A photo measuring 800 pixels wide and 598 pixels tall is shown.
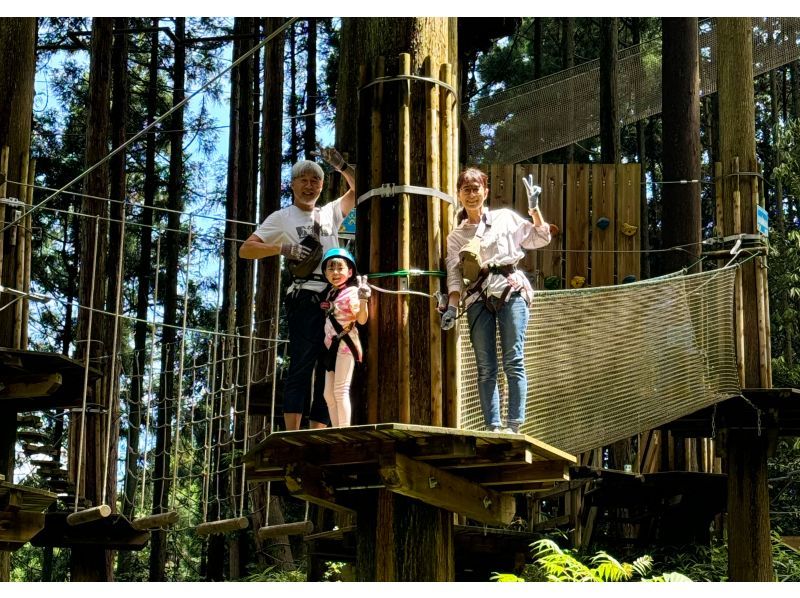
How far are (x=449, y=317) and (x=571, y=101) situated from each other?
809cm

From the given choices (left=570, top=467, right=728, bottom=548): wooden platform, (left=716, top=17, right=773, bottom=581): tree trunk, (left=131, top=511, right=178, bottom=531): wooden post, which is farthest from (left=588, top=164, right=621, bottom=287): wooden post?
(left=131, top=511, right=178, bottom=531): wooden post

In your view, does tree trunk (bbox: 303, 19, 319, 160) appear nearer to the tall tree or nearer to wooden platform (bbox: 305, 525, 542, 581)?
the tall tree

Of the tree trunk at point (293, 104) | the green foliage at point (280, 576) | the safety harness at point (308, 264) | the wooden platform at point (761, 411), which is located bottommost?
the green foliage at point (280, 576)

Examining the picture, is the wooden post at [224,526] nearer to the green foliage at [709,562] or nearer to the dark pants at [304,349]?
the dark pants at [304,349]

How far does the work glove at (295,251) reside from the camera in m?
4.68

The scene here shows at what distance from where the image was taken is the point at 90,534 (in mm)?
9141

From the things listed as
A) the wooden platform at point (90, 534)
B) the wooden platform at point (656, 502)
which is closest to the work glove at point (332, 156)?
the wooden platform at point (656, 502)

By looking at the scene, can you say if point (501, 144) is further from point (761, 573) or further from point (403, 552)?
point (403, 552)

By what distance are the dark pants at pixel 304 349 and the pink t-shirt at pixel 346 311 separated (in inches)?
5.4

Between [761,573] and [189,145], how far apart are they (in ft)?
47.7

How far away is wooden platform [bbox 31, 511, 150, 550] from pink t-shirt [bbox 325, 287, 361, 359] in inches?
200

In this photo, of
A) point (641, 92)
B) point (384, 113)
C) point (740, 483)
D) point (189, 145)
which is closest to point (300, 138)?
Answer: point (189, 145)

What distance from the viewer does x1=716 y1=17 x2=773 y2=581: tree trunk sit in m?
7.02

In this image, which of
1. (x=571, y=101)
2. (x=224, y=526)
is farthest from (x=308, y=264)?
(x=571, y=101)
